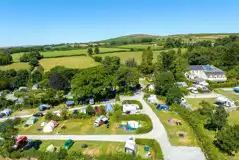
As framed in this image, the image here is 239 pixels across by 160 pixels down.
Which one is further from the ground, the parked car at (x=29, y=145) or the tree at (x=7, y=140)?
the tree at (x=7, y=140)

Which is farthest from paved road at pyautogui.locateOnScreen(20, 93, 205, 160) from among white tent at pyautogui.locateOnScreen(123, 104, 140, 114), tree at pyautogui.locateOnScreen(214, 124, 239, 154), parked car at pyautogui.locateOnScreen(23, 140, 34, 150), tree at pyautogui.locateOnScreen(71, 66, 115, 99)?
tree at pyautogui.locateOnScreen(71, 66, 115, 99)

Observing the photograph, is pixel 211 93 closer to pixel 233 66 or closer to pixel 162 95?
pixel 162 95

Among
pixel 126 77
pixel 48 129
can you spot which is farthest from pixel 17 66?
pixel 48 129

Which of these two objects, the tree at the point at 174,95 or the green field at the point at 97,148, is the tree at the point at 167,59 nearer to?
the tree at the point at 174,95

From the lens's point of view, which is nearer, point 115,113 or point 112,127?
point 112,127

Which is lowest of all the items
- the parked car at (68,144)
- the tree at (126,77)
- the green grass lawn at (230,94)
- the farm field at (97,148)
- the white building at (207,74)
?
the green grass lawn at (230,94)


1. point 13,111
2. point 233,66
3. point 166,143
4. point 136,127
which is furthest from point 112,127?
point 233,66

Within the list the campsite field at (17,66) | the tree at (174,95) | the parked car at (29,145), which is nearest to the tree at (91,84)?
the tree at (174,95)

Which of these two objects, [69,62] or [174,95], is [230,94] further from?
[69,62]
